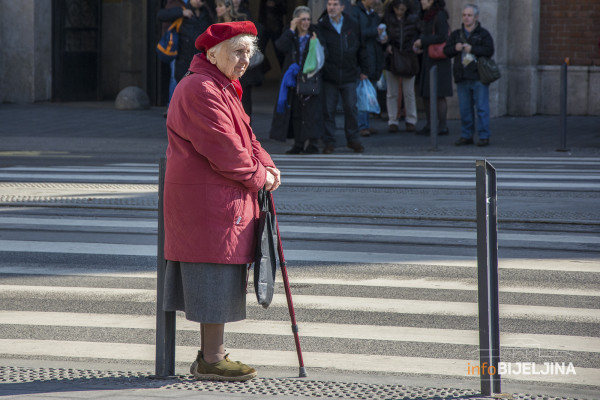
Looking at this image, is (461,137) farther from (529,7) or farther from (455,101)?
(529,7)

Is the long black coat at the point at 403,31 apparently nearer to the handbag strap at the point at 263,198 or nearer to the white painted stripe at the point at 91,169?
the white painted stripe at the point at 91,169

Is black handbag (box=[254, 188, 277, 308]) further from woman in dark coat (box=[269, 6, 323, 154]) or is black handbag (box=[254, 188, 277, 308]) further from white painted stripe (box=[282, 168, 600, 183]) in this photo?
woman in dark coat (box=[269, 6, 323, 154])

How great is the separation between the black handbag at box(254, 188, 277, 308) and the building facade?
1483 cm

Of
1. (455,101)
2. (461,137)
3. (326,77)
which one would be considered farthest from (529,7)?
(326,77)

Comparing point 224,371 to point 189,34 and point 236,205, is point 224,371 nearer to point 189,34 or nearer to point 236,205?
point 236,205

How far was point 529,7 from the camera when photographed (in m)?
19.7

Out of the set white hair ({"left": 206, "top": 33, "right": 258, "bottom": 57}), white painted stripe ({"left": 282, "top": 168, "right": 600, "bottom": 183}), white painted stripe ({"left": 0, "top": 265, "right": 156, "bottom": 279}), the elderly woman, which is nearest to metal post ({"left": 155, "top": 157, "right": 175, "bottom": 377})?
the elderly woman

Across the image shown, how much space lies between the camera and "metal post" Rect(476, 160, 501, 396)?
14.2ft

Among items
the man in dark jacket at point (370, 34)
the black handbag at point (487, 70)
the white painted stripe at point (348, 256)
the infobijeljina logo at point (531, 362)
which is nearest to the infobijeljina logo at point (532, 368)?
the infobijeljina logo at point (531, 362)

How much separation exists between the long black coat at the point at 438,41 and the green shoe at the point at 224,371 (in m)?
11.8

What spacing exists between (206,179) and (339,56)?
9681 mm

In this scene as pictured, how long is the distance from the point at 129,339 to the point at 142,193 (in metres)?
5.37

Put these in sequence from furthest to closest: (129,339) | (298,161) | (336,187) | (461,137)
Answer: (461,137)
(298,161)
(336,187)
(129,339)

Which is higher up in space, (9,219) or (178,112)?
(178,112)
